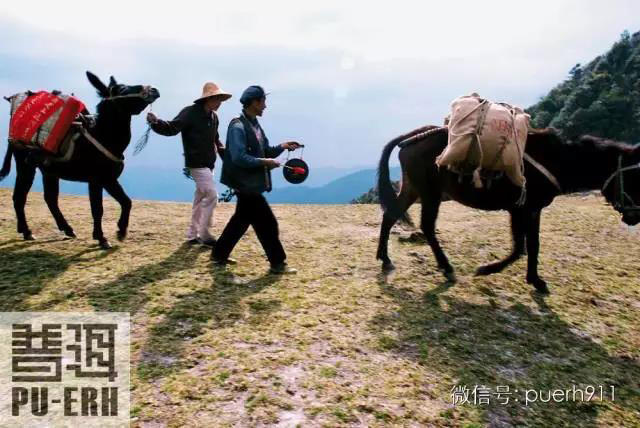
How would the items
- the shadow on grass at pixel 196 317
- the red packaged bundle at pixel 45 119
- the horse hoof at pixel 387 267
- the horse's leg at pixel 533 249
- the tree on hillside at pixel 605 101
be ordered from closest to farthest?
the shadow on grass at pixel 196 317 → the horse's leg at pixel 533 249 → the horse hoof at pixel 387 267 → the red packaged bundle at pixel 45 119 → the tree on hillside at pixel 605 101

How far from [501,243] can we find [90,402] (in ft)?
22.5

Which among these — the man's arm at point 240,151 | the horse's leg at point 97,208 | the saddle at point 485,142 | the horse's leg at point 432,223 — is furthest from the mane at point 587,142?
the horse's leg at point 97,208

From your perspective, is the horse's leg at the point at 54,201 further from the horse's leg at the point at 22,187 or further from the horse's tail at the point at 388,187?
the horse's tail at the point at 388,187

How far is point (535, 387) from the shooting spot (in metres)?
3.70

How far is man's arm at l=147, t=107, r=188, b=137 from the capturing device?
6.19 metres

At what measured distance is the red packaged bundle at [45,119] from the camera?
634 centimetres

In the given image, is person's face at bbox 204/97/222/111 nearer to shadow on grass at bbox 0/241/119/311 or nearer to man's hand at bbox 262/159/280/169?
man's hand at bbox 262/159/280/169

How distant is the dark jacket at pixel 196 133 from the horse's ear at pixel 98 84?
1.09m

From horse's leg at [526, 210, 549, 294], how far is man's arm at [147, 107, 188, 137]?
16.7 ft

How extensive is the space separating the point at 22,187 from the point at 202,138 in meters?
3.35

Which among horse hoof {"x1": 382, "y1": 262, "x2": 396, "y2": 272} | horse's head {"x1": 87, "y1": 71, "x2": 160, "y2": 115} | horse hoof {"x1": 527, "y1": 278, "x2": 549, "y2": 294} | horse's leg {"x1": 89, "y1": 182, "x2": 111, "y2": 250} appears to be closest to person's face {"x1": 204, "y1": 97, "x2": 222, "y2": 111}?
horse's head {"x1": 87, "y1": 71, "x2": 160, "y2": 115}

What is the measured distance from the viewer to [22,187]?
7.31 meters

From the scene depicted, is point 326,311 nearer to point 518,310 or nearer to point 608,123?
point 518,310

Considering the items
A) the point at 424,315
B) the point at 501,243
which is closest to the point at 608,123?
the point at 501,243
